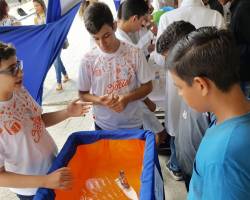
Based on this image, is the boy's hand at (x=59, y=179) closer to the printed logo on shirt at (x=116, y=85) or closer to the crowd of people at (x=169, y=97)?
the crowd of people at (x=169, y=97)

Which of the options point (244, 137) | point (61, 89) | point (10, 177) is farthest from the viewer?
point (61, 89)

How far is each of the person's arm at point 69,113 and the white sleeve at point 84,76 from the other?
0.63 ft

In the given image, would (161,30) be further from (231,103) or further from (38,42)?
(231,103)

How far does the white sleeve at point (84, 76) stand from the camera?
147 centimetres

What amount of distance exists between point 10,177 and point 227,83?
820mm

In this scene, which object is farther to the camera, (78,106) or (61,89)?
(61,89)

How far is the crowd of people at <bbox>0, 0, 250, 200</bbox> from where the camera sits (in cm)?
Answer: 69

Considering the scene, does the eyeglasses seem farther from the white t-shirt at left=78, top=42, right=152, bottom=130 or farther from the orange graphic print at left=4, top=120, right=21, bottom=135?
the white t-shirt at left=78, top=42, right=152, bottom=130

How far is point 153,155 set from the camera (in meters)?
1.18

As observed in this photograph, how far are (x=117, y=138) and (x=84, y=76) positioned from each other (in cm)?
39

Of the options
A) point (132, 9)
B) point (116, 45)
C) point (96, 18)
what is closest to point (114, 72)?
point (116, 45)

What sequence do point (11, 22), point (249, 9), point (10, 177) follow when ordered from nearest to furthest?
point (10, 177) → point (249, 9) → point (11, 22)

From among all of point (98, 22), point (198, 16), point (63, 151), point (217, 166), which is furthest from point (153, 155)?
point (198, 16)

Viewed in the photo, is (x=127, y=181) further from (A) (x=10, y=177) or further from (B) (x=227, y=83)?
(B) (x=227, y=83)
